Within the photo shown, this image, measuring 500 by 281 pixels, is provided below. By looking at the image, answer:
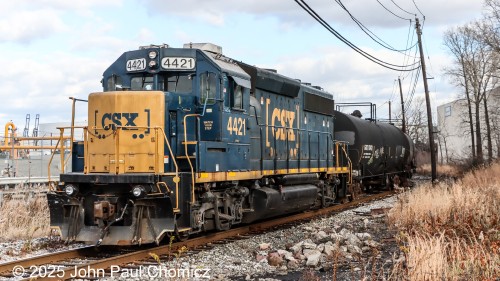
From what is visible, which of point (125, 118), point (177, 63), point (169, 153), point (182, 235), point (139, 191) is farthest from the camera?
point (177, 63)

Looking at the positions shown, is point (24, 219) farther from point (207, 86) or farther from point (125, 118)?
point (207, 86)

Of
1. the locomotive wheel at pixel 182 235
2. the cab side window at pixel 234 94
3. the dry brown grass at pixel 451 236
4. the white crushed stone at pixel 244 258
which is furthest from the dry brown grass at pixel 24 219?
the dry brown grass at pixel 451 236

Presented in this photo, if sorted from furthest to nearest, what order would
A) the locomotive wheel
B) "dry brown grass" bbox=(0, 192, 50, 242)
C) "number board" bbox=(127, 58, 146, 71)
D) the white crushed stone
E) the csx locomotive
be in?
"dry brown grass" bbox=(0, 192, 50, 242) < "number board" bbox=(127, 58, 146, 71) < the locomotive wheel < the csx locomotive < the white crushed stone

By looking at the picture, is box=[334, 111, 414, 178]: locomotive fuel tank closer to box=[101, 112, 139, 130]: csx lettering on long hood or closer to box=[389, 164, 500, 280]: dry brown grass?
box=[389, 164, 500, 280]: dry brown grass

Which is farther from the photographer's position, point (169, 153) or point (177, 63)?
point (177, 63)

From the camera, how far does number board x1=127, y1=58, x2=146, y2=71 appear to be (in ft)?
36.2

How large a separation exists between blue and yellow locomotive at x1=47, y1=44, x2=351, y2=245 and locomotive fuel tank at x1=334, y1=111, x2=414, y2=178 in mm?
8937

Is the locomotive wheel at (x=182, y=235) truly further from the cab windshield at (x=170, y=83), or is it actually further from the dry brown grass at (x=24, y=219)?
the dry brown grass at (x=24, y=219)

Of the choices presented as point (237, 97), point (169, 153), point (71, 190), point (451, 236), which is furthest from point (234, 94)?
point (451, 236)

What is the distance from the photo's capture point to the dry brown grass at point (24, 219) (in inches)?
Answer: 464

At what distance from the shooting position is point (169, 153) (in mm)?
10625

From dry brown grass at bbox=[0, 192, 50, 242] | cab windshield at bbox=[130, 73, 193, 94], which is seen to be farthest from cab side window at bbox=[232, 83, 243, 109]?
dry brown grass at bbox=[0, 192, 50, 242]

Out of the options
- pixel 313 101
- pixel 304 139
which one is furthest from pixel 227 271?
pixel 313 101

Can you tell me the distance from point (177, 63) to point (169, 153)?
→ 1.82 m
